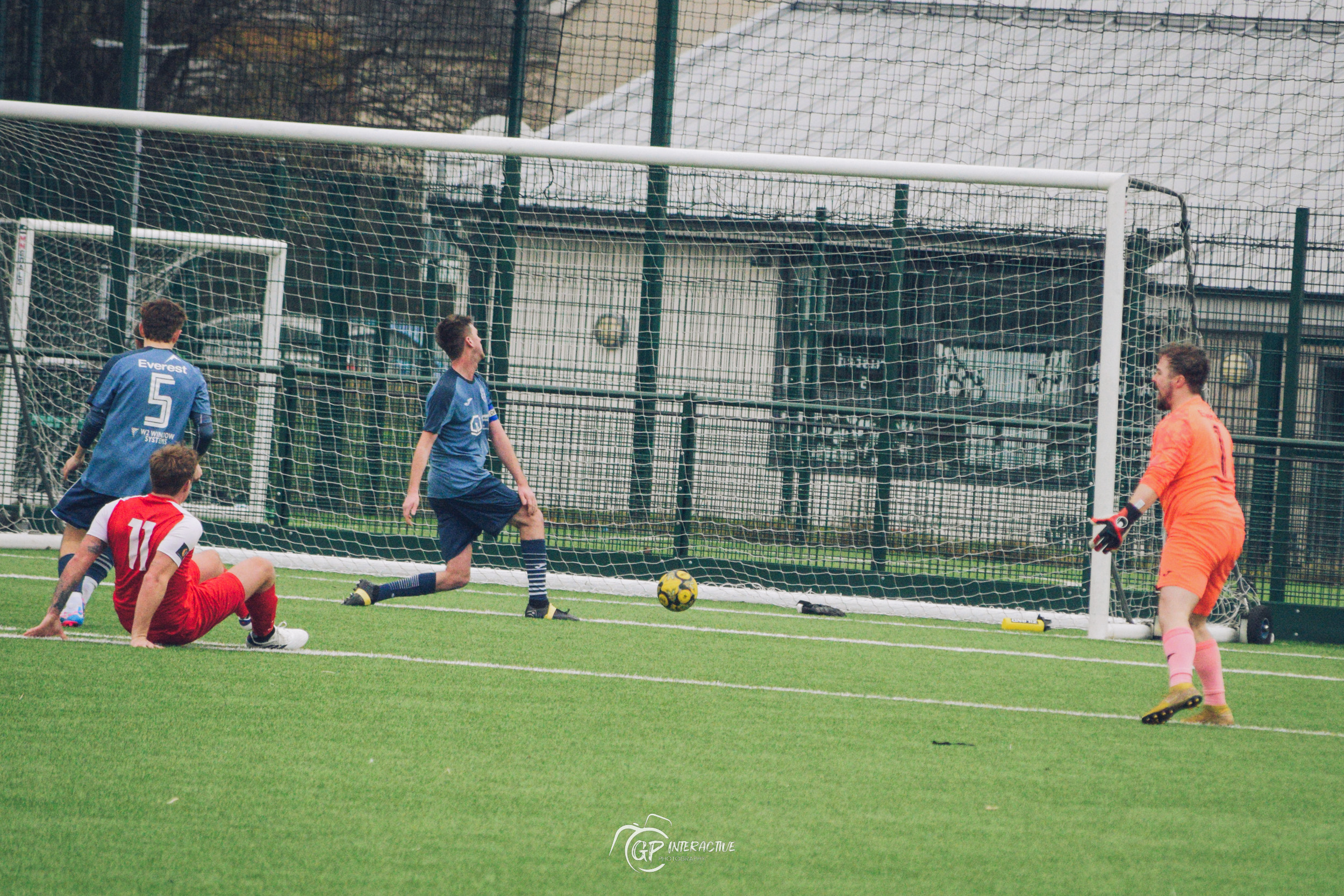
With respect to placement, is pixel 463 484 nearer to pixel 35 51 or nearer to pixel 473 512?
pixel 473 512

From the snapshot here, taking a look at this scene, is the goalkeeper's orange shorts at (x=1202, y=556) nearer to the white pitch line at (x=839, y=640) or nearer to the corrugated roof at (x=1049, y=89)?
the white pitch line at (x=839, y=640)

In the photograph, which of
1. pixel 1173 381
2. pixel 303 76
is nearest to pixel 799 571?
pixel 1173 381

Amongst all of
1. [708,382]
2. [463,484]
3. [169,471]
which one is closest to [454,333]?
[463,484]

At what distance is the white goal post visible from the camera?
10125 millimetres

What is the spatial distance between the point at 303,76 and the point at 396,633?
834 cm

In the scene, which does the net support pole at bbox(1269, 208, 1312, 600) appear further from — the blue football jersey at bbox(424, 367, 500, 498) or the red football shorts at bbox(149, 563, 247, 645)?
the red football shorts at bbox(149, 563, 247, 645)

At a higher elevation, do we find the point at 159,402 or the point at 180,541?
the point at 159,402

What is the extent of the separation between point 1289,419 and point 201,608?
8.01 metres

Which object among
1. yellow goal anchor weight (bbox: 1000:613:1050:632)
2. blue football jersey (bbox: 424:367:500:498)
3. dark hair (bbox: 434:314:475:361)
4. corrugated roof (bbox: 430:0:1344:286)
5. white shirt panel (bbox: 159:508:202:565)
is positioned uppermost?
corrugated roof (bbox: 430:0:1344:286)

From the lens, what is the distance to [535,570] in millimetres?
7844

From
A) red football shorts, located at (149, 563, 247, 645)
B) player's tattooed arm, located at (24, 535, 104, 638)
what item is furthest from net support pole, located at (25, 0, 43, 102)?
red football shorts, located at (149, 563, 247, 645)

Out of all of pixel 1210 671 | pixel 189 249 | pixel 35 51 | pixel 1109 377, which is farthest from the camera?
pixel 35 51

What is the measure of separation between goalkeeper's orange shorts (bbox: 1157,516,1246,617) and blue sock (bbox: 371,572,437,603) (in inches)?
177

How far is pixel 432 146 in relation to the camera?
8.77 metres
